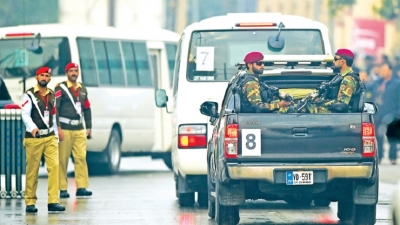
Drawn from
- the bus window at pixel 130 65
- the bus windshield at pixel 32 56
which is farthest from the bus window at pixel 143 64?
the bus windshield at pixel 32 56

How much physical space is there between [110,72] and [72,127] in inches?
287

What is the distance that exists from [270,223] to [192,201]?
2.73 metres

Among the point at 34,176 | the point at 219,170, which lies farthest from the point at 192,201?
the point at 219,170

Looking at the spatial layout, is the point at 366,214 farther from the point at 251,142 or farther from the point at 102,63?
the point at 102,63

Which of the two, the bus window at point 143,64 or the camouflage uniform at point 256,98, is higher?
the bus window at point 143,64

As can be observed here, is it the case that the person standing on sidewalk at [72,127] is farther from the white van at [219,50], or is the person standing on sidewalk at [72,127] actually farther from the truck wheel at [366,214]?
the truck wheel at [366,214]

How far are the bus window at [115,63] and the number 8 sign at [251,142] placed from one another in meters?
13.5

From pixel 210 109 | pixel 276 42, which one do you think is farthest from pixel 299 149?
pixel 276 42

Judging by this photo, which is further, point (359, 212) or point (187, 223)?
point (187, 223)

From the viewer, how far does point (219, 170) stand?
13.0 meters

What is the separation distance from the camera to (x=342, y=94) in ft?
44.1

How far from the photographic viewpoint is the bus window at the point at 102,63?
25.6 meters

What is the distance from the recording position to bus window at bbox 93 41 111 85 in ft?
84.0

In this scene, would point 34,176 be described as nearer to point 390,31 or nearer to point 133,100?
point 133,100
